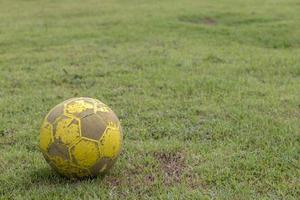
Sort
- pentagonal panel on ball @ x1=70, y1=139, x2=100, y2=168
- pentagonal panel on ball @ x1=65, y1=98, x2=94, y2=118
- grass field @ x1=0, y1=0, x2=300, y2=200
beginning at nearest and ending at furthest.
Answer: pentagonal panel on ball @ x1=70, y1=139, x2=100, y2=168 < pentagonal panel on ball @ x1=65, y1=98, x2=94, y2=118 < grass field @ x1=0, y1=0, x2=300, y2=200

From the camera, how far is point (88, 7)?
1573cm

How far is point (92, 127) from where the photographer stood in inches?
155

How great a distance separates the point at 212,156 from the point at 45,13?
11231 millimetres

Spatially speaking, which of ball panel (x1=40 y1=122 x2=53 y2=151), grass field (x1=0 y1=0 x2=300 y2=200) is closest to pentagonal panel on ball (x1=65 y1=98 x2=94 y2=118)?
ball panel (x1=40 y1=122 x2=53 y2=151)

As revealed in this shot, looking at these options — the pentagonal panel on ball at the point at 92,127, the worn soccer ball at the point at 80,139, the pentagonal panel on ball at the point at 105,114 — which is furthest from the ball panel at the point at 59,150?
the pentagonal panel on ball at the point at 105,114

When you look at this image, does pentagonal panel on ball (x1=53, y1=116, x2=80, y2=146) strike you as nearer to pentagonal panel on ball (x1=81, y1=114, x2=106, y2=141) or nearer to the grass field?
pentagonal panel on ball (x1=81, y1=114, x2=106, y2=141)

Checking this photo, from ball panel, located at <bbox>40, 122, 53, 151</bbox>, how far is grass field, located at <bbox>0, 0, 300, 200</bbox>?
322mm

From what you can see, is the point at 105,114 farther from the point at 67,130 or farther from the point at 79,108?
the point at 67,130

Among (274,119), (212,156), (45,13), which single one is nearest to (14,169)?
(212,156)

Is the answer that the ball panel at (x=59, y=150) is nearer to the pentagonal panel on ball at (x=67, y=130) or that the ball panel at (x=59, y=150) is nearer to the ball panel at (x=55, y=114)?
the pentagonal panel on ball at (x=67, y=130)

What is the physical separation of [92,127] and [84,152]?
0.67 ft

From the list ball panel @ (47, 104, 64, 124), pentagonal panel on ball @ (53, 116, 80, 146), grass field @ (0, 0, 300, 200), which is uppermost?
ball panel @ (47, 104, 64, 124)

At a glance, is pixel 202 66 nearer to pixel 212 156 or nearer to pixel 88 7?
pixel 212 156

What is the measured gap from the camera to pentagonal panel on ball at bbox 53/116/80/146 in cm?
389
